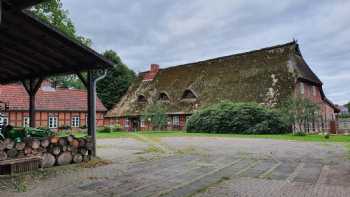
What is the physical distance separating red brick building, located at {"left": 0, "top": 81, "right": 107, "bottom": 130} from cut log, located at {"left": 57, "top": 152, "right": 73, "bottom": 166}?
72.1ft

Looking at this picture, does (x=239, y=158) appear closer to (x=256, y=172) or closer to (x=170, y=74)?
(x=256, y=172)

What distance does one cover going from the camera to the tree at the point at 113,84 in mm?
45906

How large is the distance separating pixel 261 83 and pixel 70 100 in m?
19.9

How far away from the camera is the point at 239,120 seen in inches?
992

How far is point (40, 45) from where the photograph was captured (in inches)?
356

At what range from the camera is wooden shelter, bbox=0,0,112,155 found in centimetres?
793

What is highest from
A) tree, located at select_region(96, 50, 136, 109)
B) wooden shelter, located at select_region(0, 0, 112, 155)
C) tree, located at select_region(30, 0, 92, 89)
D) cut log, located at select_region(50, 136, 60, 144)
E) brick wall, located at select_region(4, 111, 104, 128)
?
tree, located at select_region(30, 0, 92, 89)

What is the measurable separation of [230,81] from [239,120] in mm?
7184

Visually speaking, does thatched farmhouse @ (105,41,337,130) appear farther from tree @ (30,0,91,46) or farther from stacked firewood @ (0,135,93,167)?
stacked firewood @ (0,135,93,167)

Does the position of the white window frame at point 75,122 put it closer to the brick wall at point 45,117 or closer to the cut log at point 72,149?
the brick wall at point 45,117

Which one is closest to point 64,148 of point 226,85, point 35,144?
point 35,144

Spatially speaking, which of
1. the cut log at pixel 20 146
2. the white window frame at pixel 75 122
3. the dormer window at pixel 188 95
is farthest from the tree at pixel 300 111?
the white window frame at pixel 75 122

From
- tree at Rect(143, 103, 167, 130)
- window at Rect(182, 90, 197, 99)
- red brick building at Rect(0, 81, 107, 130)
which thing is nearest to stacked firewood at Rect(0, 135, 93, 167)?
tree at Rect(143, 103, 167, 130)

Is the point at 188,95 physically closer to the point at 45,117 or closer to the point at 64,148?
the point at 45,117
